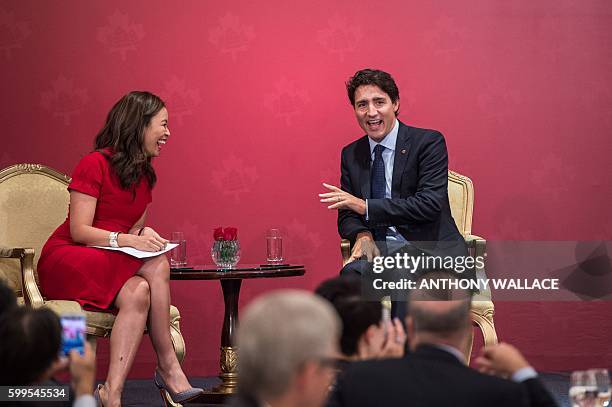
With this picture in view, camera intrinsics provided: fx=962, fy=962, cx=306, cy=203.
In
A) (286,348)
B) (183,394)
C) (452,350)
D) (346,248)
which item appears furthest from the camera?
(346,248)

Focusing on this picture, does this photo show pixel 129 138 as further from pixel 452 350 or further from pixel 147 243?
pixel 452 350

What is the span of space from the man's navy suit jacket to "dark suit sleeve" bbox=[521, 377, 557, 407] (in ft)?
6.82

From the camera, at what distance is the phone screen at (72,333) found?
231 cm

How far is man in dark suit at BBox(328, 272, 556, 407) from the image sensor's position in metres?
1.81

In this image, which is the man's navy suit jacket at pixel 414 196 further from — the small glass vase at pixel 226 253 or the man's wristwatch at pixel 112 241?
the man's wristwatch at pixel 112 241

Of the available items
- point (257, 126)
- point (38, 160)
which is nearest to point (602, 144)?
point (257, 126)

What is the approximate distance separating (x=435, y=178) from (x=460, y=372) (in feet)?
7.88

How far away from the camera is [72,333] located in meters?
2.33

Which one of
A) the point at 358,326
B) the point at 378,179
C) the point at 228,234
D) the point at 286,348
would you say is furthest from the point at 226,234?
the point at 286,348

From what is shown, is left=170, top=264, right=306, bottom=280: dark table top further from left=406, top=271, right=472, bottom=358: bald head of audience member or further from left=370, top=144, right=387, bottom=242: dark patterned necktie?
left=406, top=271, right=472, bottom=358: bald head of audience member

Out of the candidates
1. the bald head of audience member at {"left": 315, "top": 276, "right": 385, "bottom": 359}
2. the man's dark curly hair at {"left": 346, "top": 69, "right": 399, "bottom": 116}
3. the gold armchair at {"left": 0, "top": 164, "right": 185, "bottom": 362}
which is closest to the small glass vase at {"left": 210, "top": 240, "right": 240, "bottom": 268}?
the gold armchair at {"left": 0, "top": 164, "right": 185, "bottom": 362}

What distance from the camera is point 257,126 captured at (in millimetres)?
5582

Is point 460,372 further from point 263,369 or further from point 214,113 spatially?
point 214,113

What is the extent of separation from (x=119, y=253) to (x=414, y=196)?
129cm
